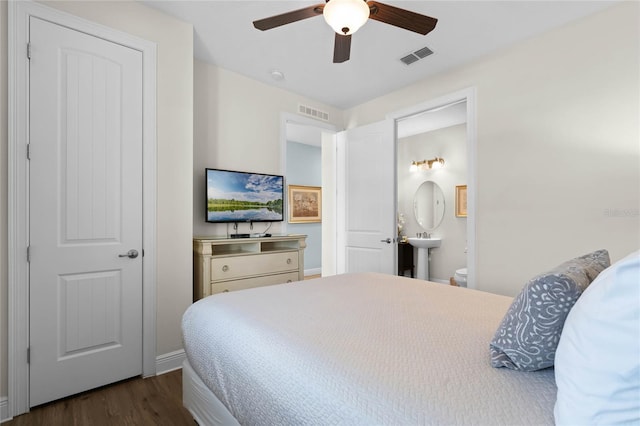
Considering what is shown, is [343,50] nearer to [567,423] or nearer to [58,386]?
[567,423]

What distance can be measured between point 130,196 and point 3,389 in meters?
1.29

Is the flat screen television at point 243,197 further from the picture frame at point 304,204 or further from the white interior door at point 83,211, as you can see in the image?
the picture frame at point 304,204

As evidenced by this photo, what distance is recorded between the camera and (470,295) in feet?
5.81

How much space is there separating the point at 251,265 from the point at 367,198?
169cm

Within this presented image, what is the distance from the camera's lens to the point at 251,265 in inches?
116

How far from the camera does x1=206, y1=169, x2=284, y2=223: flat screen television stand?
120 inches

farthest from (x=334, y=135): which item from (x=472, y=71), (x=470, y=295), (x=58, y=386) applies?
(x=58, y=386)

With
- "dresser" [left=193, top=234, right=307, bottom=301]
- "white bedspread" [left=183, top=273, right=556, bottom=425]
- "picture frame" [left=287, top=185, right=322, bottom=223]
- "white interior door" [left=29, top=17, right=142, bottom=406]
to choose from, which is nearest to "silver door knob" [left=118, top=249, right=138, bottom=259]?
"white interior door" [left=29, top=17, right=142, bottom=406]

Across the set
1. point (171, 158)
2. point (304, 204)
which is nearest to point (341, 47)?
point (171, 158)

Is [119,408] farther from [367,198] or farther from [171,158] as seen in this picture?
[367,198]

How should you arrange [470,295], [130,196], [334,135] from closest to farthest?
[470,295]
[130,196]
[334,135]

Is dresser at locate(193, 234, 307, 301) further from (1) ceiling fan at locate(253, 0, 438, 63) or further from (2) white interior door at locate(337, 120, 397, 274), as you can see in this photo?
(1) ceiling fan at locate(253, 0, 438, 63)

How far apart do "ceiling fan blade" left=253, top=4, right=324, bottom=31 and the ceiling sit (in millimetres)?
537

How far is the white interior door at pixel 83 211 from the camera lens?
1.94m
